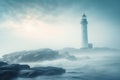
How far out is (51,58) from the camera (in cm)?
6088

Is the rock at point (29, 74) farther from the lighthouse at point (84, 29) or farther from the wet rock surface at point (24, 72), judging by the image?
the lighthouse at point (84, 29)

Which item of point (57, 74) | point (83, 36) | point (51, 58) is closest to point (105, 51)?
point (83, 36)

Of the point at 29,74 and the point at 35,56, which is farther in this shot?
the point at 35,56

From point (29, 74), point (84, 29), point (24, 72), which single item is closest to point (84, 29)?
point (84, 29)

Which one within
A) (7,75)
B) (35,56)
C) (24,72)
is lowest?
(7,75)

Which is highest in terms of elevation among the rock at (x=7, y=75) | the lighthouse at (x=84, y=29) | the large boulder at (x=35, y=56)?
the lighthouse at (x=84, y=29)

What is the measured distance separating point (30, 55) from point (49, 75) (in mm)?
31706

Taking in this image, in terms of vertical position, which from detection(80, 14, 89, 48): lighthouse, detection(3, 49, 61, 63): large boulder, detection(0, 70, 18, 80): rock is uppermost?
detection(80, 14, 89, 48): lighthouse

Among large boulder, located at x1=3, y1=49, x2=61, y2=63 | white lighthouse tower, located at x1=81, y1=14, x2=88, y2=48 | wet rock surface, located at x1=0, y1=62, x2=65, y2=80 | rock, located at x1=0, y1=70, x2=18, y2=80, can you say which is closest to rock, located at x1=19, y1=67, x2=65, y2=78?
wet rock surface, located at x1=0, y1=62, x2=65, y2=80

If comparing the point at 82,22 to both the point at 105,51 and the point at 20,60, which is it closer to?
the point at 105,51

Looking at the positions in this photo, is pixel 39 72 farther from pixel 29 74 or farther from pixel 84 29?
pixel 84 29

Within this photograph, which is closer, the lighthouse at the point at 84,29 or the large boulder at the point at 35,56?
the large boulder at the point at 35,56

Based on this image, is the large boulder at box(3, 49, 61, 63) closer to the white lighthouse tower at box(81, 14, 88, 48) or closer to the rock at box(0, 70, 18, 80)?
the rock at box(0, 70, 18, 80)

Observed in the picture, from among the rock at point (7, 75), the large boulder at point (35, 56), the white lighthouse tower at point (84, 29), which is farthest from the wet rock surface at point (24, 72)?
the white lighthouse tower at point (84, 29)
